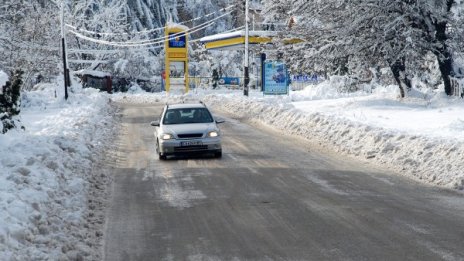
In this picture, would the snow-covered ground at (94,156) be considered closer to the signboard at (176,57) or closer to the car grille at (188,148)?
the car grille at (188,148)

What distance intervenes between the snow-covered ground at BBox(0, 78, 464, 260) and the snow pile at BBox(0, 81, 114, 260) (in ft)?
0.04

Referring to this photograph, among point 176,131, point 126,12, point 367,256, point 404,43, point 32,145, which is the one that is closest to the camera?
point 367,256

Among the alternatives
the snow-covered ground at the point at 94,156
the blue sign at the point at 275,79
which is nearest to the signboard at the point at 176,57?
the blue sign at the point at 275,79

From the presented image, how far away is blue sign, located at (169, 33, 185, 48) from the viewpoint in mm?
58156

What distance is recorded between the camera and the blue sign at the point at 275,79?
40969mm

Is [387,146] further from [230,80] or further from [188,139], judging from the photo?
[230,80]

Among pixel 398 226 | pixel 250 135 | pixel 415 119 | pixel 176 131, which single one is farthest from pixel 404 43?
pixel 398 226

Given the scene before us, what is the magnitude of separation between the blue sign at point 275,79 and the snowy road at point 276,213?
25864 millimetres

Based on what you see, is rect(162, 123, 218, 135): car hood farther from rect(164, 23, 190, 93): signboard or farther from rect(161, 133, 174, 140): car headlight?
rect(164, 23, 190, 93): signboard

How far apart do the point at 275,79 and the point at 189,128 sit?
25765mm

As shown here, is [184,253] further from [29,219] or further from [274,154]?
[274,154]

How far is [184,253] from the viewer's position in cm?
725

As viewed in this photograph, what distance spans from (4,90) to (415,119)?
14213 millimetres

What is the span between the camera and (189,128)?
53.3 feet
